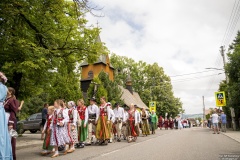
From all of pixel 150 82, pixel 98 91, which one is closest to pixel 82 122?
pixel 98 91

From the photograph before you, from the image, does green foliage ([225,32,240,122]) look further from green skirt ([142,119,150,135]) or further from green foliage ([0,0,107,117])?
green foliage ([0,0,107,117])

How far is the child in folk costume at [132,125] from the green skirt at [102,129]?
1997 mm

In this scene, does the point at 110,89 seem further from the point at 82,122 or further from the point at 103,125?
the point at 82,122

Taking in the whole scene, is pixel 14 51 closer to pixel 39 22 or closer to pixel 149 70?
pixel 39 22

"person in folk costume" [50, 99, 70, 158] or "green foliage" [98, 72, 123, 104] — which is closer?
"person in folk costume" [50, 99, 70, 158]

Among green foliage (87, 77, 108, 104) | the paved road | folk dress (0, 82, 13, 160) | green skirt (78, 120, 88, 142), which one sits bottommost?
the paved road

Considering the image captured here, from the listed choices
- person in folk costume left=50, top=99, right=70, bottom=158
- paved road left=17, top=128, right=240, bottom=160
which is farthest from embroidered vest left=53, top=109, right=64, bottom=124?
paved road left=17, top=128, right=240, bottom=160

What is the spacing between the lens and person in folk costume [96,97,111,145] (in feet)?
37.5

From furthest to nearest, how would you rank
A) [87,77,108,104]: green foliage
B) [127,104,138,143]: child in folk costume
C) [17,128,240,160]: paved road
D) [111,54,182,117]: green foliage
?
[111,54,182,117]: green foliage → [87,77,108,104]: green foliage → [127,104,138,143]: child in folk costume → [17,128,240,160]: paved road

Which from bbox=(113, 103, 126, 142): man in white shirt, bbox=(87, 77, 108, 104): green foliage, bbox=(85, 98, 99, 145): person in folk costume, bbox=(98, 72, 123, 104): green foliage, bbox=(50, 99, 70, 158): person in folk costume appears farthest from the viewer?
bbox=(98, 72, 123, 104): green foliage

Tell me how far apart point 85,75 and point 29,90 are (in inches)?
1299

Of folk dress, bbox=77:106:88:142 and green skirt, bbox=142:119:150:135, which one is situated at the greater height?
folk dress, bbox=77:106:88:142

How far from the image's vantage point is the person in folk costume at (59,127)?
8.57m

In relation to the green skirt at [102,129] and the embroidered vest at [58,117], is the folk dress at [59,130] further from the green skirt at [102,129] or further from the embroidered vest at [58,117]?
the green skirt at [102,129]
